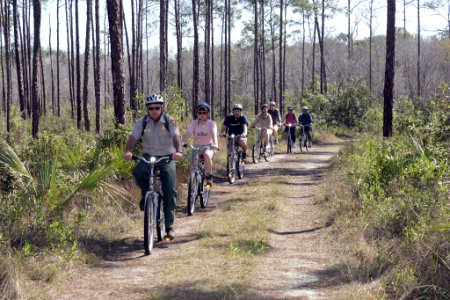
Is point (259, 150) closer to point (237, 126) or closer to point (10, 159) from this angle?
point (237, 126)

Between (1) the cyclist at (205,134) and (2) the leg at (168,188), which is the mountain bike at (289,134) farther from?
(2) the leg at (168,188)

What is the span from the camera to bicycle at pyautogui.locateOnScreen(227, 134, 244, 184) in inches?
531

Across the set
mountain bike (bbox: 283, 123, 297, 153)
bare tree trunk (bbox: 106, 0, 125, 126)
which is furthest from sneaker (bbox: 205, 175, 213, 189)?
mountain bike (bbox: 283, 123, 297, 153)

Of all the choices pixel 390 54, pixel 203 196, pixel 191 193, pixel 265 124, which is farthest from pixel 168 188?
pixel 265 124

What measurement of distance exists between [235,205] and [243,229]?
Answer: 2147mm

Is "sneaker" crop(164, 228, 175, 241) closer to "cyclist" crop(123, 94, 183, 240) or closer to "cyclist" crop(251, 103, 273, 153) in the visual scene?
"cyclist" crop(123, 94, 183, 240)

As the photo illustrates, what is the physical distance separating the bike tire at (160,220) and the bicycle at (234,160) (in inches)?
230

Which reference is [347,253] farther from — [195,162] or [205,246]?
[195,162]

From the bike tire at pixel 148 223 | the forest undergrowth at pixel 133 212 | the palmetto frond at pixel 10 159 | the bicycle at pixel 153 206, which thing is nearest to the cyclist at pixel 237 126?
the forest undergrowth at pixel 133 212

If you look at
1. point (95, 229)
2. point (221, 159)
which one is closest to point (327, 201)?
point (95, 229)

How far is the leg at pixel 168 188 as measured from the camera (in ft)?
23.9

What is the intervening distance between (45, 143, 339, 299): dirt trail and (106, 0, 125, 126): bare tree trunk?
3254 mm

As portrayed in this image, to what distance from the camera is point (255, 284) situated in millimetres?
5723

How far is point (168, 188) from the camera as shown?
733 centimetres
